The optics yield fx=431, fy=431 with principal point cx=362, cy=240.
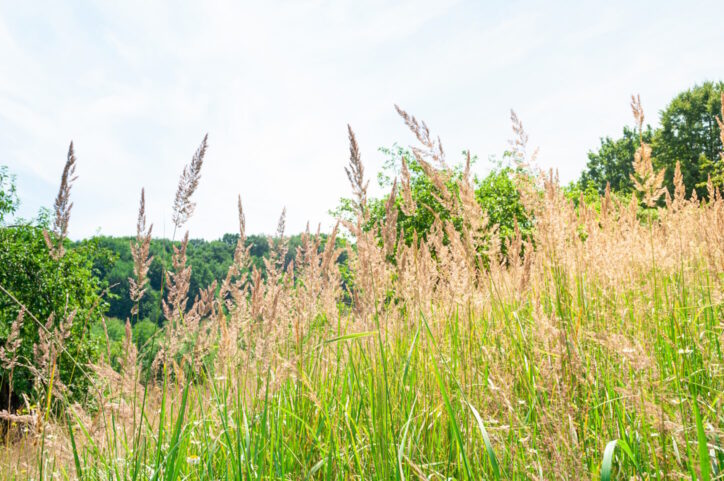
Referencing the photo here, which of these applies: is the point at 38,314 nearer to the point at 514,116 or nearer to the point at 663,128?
the point at 514,116

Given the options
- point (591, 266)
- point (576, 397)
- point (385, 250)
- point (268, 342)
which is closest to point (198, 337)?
point (268, 342)

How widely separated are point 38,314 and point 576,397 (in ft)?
64.5

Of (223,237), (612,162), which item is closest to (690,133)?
(612,162)

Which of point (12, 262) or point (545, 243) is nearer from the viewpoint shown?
point (545, 243)

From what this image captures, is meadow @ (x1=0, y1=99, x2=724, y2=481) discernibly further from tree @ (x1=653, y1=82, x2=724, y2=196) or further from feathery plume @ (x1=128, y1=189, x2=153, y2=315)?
tree @ (x1=653, y1=82, x2=724, y2=196)

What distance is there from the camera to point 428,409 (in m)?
1.98

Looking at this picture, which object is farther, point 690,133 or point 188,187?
point 690,133

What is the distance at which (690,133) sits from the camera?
28547 millimetres

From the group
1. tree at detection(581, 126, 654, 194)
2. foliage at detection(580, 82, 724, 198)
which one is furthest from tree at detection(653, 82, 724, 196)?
tree at detection(581, 126, 654, 194)

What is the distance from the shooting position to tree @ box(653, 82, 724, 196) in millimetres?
27844

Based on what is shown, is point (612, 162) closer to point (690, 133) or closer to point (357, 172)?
point (690, 133)

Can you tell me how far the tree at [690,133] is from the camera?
27.8 m

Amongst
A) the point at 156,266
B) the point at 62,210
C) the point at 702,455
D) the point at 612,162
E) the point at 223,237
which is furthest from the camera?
the point at 612,162

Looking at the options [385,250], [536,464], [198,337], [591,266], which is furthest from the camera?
[591,266]
